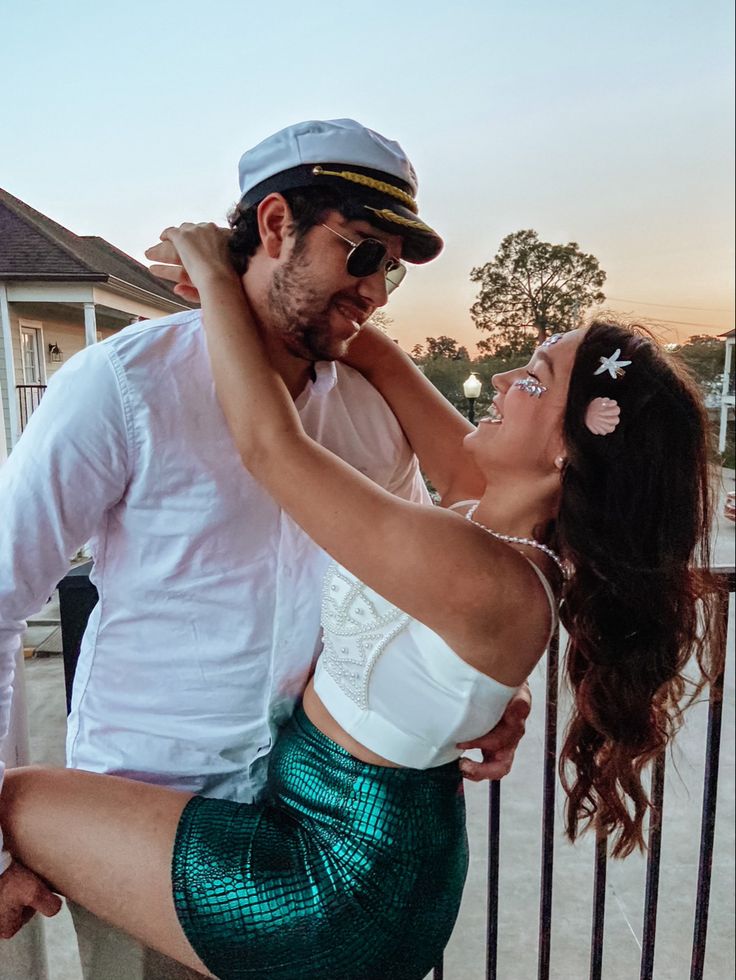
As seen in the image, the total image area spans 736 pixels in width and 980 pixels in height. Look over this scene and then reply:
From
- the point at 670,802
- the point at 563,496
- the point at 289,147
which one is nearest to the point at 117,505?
the point at 289,147

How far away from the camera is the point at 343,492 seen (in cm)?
97

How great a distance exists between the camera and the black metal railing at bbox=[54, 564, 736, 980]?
4.32 ft

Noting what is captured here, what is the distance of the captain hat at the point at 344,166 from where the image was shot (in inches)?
39.4

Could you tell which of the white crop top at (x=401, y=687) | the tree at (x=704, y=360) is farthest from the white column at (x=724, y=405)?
the white crop top at (x=401, y=687)

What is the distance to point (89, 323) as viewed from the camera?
120cm

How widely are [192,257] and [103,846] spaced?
837mm

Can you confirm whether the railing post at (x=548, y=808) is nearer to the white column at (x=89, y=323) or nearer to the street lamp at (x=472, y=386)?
the street lamp at (x=472, y=386)

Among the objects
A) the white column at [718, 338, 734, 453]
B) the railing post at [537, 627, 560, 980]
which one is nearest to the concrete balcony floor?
the railing post at [537, 627, 560, 980]

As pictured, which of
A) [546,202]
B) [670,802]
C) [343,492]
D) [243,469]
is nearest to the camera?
[343,492]

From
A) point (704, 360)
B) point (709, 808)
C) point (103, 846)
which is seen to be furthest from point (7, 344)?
point (709, 808)

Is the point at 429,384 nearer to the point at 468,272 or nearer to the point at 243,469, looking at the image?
the point at 468,272

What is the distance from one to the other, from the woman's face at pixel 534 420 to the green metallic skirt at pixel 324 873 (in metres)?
0.49

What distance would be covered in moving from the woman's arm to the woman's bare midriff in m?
0.48

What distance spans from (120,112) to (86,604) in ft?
2.86
